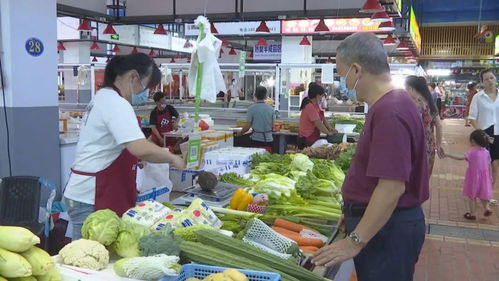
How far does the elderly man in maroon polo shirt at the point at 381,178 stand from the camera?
211 centimetres

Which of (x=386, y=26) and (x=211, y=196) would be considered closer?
(x=211, y=196)

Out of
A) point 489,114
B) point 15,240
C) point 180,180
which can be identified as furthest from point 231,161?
point 489,114

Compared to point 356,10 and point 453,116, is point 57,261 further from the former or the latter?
point 453,116

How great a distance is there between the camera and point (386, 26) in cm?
1228

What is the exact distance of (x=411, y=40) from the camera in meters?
14.8

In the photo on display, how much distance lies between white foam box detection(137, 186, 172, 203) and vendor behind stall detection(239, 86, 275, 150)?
4074mm

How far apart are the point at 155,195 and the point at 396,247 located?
257cm

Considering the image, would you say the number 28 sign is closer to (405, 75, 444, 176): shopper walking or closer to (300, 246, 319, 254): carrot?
(300, 246, 319, 254): carrot

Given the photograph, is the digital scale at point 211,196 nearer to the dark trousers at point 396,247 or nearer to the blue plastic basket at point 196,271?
the dark trousers at point 396,247

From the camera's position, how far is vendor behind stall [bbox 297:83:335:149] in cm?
793

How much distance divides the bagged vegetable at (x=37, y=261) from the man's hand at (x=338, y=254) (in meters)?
1.15

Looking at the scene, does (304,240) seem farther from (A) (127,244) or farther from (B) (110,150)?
(B) (110,150)

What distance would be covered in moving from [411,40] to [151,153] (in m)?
13.7

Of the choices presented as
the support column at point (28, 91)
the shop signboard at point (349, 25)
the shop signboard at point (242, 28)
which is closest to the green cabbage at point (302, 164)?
the support column at point (28, 91)
